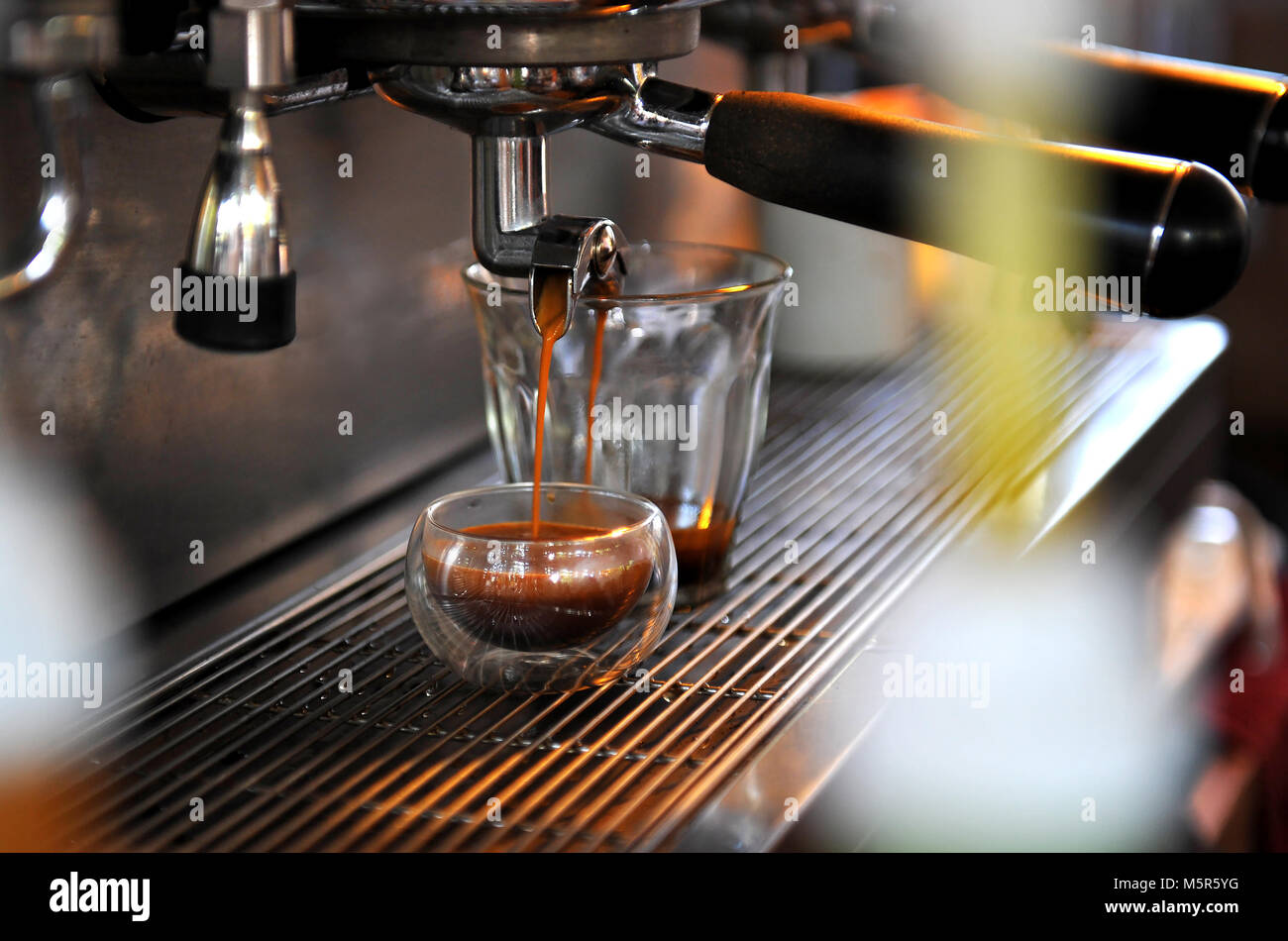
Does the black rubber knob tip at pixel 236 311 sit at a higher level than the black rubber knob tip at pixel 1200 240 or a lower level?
lower

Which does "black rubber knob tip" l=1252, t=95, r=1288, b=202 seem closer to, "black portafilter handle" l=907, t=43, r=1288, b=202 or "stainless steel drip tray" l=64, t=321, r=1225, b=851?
"black portafilter handle" l=907, t=43, r=1288, b=202

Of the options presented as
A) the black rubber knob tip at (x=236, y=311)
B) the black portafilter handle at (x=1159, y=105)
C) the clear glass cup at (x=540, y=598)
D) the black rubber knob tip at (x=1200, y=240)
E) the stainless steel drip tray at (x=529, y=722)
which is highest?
the black portafilter handle at (x=1159, y=105)

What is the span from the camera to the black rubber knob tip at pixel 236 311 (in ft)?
1.46

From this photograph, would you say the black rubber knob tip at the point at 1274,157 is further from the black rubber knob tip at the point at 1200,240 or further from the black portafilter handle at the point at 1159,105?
the black rubber knob tip at the point at 1200,240

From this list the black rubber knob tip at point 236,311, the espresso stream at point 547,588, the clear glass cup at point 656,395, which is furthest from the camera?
the clear glass cup at point 656,395

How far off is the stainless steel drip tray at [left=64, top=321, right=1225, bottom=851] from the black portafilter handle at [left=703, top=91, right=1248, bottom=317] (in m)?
0.19

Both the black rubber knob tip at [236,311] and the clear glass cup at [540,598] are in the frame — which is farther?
the clear glass cup at [540,598]

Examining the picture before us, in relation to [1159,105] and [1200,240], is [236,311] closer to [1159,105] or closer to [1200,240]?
[1200,240]

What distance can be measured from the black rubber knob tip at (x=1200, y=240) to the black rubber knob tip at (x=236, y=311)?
10.7 inches

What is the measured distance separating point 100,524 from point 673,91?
0.31m

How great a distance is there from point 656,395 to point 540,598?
145 millimetres

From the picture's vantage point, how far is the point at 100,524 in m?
0.63

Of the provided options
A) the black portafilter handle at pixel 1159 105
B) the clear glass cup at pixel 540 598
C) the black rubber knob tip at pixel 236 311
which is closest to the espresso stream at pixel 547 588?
the clear glass cup at pixel 540 598
